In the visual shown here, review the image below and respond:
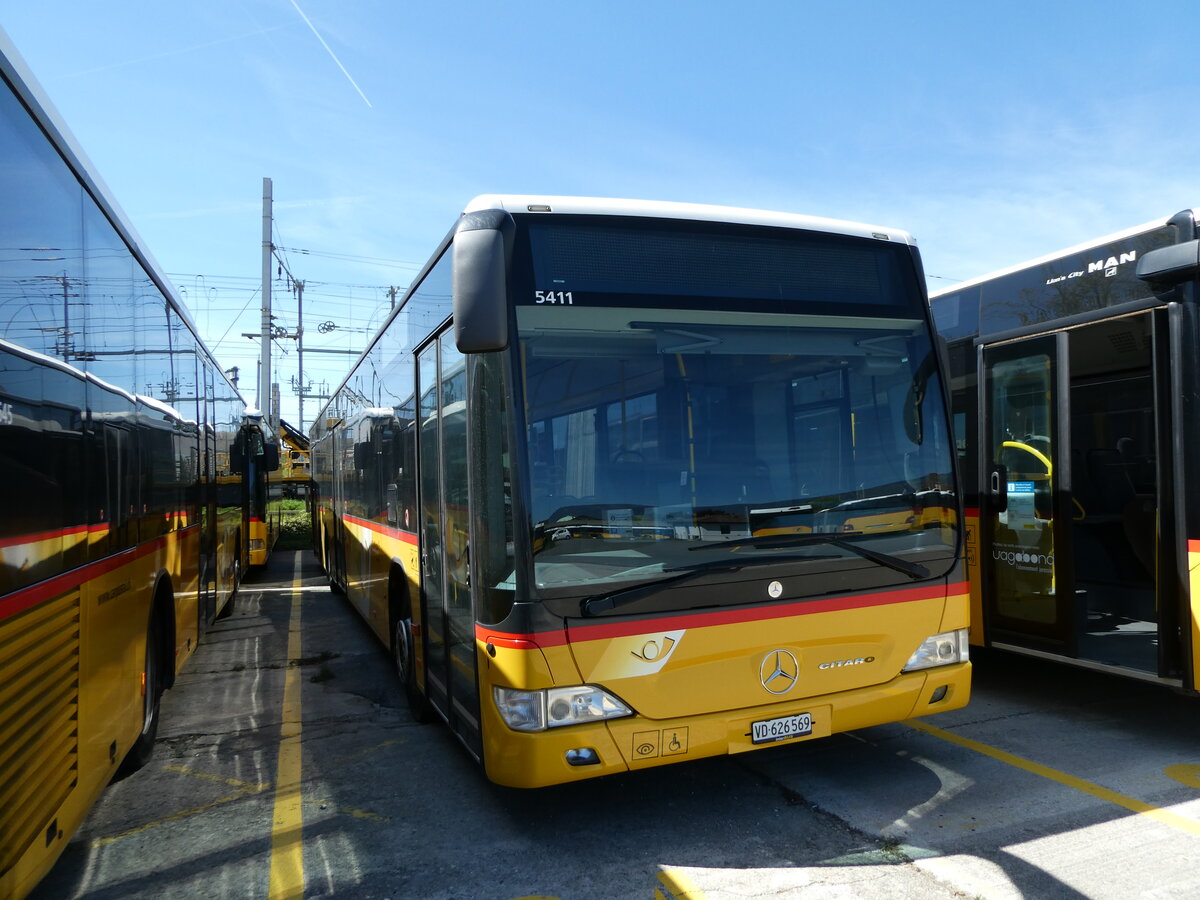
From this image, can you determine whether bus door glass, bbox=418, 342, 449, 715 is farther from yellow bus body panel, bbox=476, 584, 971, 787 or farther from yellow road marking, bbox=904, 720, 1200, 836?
yellow road marking, bbox=904, 720, 1200, 836

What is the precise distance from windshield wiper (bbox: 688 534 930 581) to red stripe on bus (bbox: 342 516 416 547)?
259cm

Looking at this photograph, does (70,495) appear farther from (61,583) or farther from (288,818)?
(288,818)

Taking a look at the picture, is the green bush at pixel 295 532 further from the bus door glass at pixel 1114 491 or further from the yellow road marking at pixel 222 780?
the bus door glass at pixel 1114 491

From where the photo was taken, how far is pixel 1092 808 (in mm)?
4289

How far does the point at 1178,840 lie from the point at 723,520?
8.16 ft

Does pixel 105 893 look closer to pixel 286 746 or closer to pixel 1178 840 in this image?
pixel 286 746

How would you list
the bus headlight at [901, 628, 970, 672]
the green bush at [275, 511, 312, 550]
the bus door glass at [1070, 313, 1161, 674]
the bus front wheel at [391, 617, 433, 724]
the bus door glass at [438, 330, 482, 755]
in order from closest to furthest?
the bus door glass at [438, 330, 482, 755] < the bus headlight at [901, 628, 970, 672] < the bus door glass at [1070, 313, 1161, 674] < the bus front wheel at [391, 617, 433, 724] < the green bush at [275, 511, 312, 550]

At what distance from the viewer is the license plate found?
4.05 m

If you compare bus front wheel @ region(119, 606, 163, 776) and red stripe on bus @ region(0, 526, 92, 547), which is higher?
red stripe on bus @ region(0, 526, 92, 547)

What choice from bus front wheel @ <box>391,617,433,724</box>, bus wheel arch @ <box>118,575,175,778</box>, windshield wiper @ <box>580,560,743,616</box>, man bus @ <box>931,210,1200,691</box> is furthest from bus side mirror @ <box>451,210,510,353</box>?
man bus @ <box>931,210,1200,691</box>

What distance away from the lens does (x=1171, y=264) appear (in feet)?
16.4

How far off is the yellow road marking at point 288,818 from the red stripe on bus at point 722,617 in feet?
4.33

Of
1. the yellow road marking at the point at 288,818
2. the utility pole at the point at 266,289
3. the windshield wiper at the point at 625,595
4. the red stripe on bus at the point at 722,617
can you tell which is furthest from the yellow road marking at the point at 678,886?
the utility pole at the point at 266,289

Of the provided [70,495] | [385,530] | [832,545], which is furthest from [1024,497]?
[70,495]
